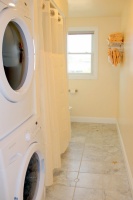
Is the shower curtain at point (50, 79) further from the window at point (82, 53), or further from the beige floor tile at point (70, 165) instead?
the window at point (82, 53)

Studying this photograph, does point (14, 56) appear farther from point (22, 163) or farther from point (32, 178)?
point (32, 178)

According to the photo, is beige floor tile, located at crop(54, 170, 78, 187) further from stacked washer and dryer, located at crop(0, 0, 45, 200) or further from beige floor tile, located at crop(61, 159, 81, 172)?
stacked washer and dryer, located at crop(0, 0, 45, 200)

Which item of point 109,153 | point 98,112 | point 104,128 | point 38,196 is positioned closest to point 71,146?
point 109,153

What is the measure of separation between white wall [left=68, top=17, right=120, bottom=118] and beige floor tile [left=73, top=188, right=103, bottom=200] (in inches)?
102

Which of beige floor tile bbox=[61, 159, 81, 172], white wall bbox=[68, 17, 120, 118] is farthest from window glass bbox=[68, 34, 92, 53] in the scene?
beige floor tile bbox=[61, 159, 81, 172]

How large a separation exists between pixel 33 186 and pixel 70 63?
11.1ft

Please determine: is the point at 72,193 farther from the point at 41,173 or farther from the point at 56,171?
the point at 41,173

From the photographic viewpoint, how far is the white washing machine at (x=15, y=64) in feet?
3.73

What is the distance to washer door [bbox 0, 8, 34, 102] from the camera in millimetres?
1138

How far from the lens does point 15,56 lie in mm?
1390

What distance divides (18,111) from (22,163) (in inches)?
13.5

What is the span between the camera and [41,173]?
5.42ft

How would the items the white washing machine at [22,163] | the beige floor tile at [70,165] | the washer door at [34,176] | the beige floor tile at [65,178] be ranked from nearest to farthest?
1. the white washing machine at [22,163]
2. the washer door at [34,176]
3. the beige floor tile at [65,178]
4. the beige floor tile at [70,165]

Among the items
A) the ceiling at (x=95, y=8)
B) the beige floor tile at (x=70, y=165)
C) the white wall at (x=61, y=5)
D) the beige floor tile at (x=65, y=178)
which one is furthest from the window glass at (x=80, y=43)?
the beige floor tile at (x=65, y=178)
